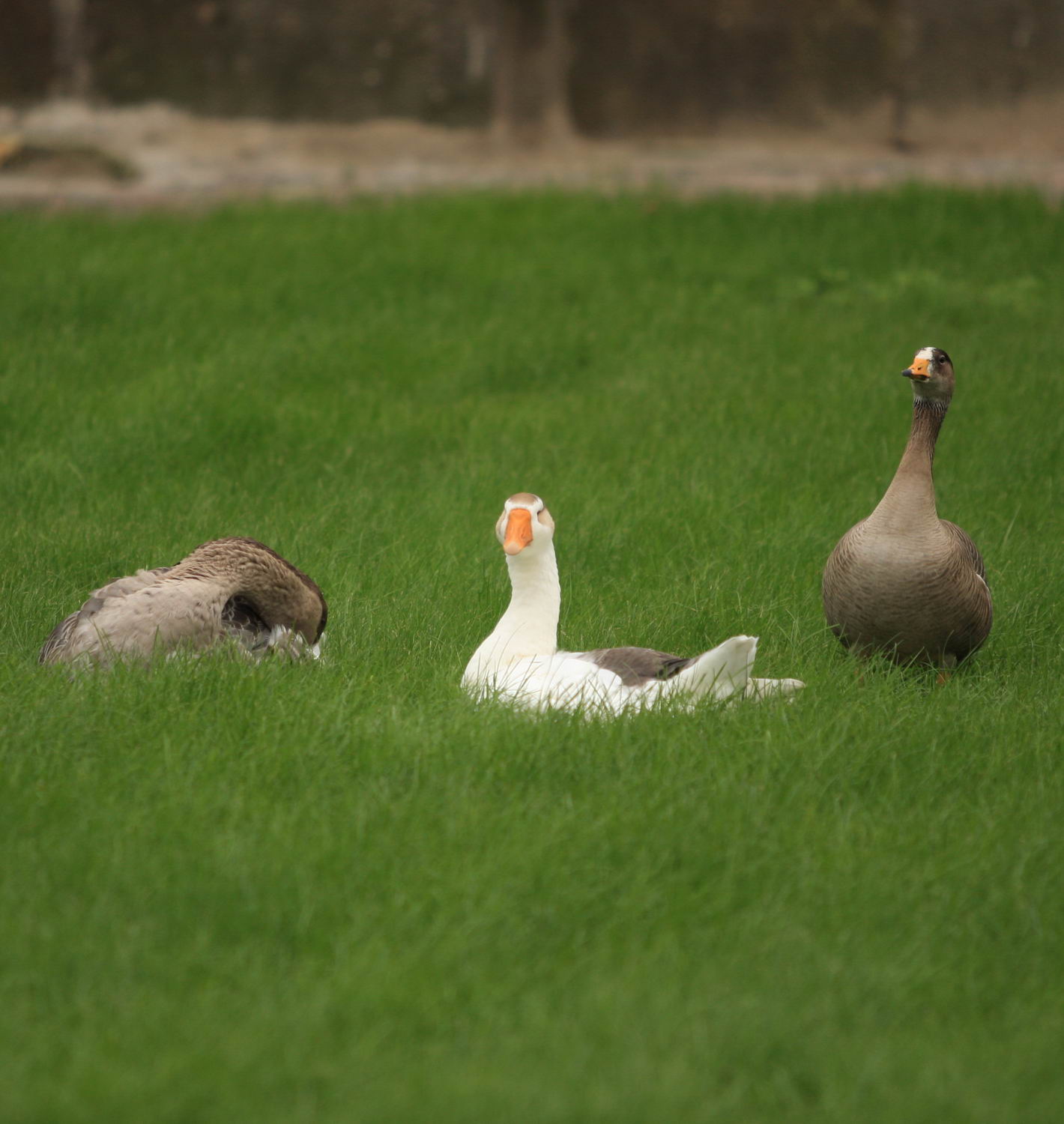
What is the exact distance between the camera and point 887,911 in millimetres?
3510

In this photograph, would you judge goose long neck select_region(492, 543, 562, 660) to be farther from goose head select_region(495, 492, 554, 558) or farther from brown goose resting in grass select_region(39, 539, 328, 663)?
brown goose resting in grass select_region(39, 539, 328, 663)

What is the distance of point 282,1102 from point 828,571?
3.32 meters

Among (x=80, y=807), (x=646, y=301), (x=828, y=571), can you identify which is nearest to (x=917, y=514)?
(x=828, y=571)

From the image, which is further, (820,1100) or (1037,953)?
(1037,953)

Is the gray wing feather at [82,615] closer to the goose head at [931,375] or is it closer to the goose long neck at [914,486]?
the goose long neck at [914,486]

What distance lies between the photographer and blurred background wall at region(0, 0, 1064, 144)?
12.6 m

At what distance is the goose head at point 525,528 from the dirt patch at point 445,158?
8.62 meters

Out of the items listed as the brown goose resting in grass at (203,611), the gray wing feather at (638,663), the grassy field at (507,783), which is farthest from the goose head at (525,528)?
the brown goose resting in grass at (203,611)

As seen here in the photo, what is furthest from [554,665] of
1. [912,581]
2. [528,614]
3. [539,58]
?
[539,58]

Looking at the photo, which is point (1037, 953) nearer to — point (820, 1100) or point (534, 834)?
point (820, 1100)

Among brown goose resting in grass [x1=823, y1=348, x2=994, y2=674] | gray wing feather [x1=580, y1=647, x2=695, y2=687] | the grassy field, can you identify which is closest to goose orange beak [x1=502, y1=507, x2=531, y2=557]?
gray wing feather [x1=580, y1=647, x2=695, y2=687]

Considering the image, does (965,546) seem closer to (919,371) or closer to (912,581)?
(912,581)

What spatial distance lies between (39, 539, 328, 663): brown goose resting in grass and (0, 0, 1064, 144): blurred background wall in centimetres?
889

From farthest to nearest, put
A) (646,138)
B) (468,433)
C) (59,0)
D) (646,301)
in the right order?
1. (646,138)
2. (59,0)
3. (646,301)
4. (468,433)
